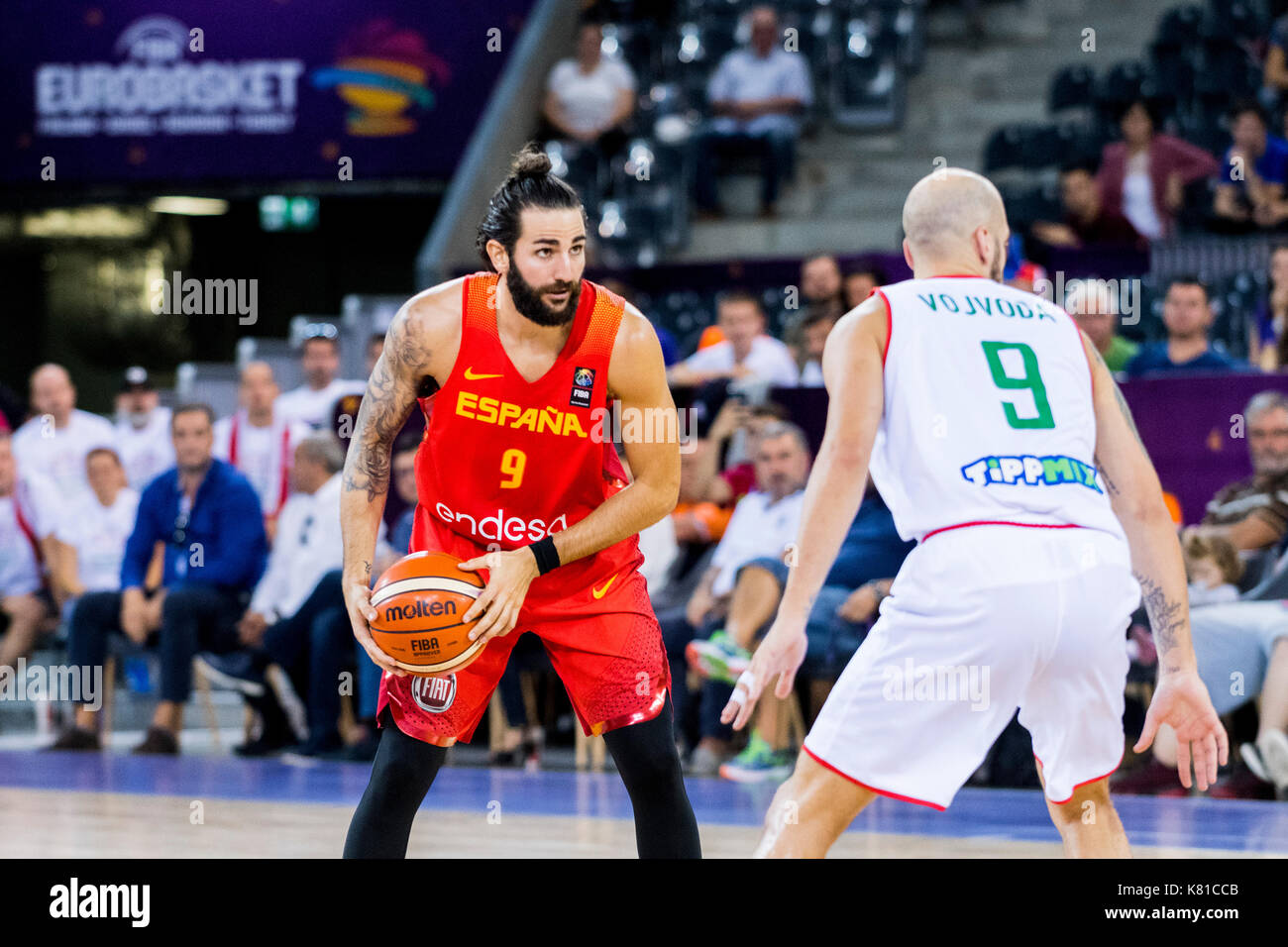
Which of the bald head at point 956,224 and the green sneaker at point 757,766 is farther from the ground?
the bald head at point 956,224

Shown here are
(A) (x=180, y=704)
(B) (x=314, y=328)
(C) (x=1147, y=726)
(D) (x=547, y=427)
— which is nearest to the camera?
(C) (x=1147, y=726)

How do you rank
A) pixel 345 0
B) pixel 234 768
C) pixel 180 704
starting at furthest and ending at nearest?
pixel 345 0 → pixel 180 704 → pixel 234 768

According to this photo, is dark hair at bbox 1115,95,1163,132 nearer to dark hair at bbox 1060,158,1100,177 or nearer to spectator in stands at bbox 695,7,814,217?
dark hair at bbox 1060,158,1100,177

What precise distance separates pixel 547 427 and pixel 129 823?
10.6 ft

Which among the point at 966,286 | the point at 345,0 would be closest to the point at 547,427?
the point at 966,286

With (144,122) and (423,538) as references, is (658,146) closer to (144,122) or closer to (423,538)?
(144,122)

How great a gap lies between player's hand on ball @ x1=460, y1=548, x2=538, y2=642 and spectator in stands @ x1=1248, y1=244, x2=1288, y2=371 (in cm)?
528

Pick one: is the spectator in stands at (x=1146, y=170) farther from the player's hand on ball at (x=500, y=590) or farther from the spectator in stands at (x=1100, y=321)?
the player's hand on ball at (x=500, y=590)

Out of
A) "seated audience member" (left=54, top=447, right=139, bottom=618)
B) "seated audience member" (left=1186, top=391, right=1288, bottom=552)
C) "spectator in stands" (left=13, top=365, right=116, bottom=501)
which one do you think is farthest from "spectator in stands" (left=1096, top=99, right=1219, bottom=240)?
"spectator in stands" (left=13, top=365, right=116, bottom=501)

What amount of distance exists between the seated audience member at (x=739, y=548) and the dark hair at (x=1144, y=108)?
4.04m

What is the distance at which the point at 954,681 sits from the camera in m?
3.07

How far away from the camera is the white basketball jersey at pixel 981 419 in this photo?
3137 mm

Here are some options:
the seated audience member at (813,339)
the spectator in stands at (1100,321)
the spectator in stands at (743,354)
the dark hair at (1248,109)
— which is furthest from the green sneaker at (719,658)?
the dark hair at (1248,109)
